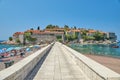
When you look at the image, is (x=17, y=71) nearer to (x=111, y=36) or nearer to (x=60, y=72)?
(x=60, y=72)

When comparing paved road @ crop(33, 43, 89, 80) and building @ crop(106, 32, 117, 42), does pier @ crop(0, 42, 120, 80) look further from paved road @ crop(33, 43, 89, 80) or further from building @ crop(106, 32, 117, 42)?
building @ crop(106, 32, 117, 42)

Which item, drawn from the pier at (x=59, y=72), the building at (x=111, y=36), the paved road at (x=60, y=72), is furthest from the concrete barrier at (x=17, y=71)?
the building at (x=111, y=36)

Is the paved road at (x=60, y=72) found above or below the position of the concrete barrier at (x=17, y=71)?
below

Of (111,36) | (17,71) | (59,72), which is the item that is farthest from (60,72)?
(111,36)

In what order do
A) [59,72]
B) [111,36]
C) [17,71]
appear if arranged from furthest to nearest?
[111,36]
[59,72]
[17,71]

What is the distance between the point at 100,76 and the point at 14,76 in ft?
7.97

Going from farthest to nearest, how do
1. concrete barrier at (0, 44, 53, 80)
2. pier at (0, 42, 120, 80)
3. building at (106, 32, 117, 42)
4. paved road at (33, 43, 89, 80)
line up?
building at (106, 32, 117, 42) → paved road at (33, 43, 89, 80) → pier at (0, 42, 120, 80) → concrete barrier at (0, 44, 53, 80)

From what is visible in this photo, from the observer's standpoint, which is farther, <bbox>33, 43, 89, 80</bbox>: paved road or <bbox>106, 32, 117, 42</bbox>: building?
<bbox>106, 32, 117, 42</bbox>: building

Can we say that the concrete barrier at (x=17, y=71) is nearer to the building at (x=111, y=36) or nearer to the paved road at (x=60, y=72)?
the paved road at (x=60, y=72)

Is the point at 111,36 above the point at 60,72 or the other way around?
above

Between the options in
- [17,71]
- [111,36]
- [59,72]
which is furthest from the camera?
[111,36]

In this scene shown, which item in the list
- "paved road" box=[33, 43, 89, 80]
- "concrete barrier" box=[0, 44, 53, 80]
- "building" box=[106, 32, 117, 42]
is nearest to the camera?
"concrete barrier" box=[0, 44, 53, 80]

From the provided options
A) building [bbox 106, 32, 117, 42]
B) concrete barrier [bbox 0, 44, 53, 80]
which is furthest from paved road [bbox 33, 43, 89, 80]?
building [bbox 106, 32, 117, 42]

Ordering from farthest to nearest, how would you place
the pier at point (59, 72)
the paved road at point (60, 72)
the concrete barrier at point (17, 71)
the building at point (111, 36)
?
1. the building at point (111, 36)
2. the paved road at point (60, 72)
3. the pier at point (59, 72)
4. the concrete barrier at point (17, 71)
